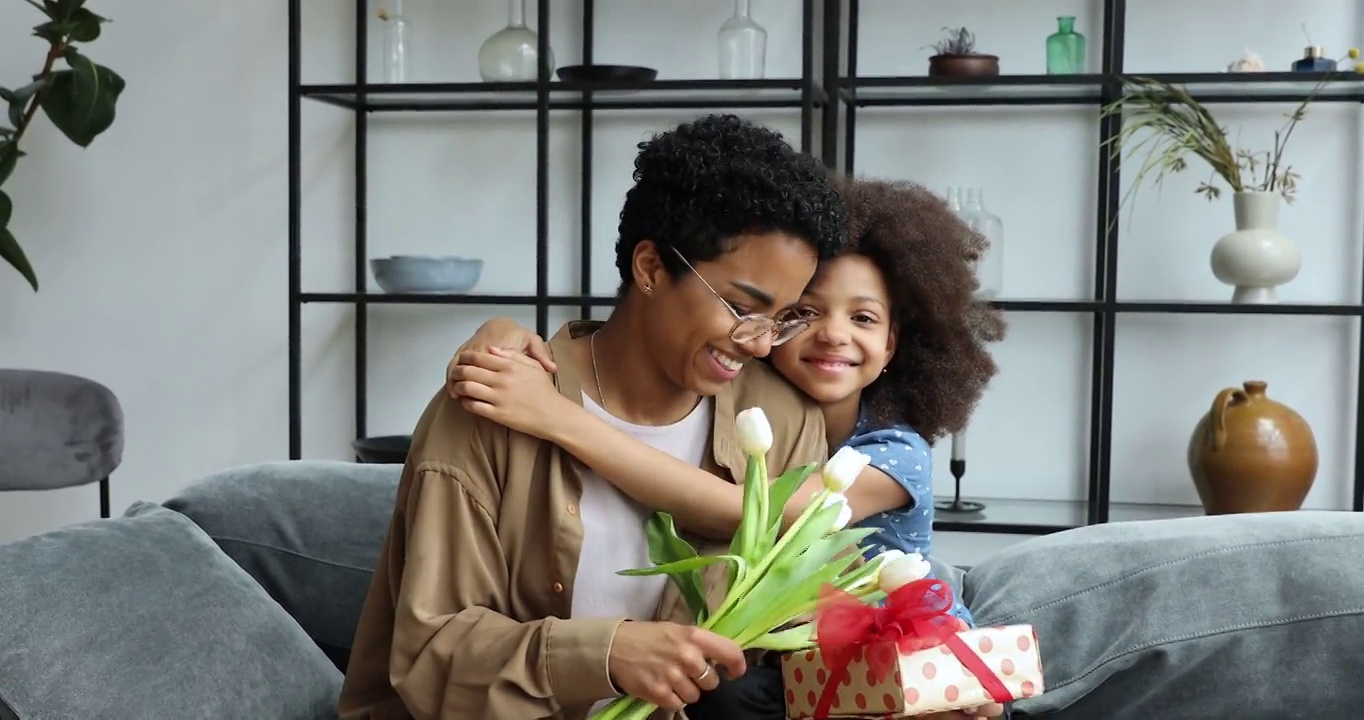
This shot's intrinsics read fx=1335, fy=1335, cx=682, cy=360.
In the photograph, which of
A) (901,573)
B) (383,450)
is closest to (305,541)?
(901,573)

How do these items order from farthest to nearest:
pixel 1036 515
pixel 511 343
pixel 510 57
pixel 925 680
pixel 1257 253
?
1. pixel 510 57
2. pixel 1036 515
3. pixel 1257 253
4. pixel 511 343
5. pixel 925 680

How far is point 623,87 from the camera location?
11.3 feet

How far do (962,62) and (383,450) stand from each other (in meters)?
1.75

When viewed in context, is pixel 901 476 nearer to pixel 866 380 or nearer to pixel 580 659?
pixel 866 380

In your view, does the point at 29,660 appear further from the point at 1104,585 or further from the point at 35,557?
the point at 1104,585

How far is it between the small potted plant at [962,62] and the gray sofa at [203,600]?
192 cm

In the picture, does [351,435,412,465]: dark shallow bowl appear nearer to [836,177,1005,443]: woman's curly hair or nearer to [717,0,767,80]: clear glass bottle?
[717,0,767,80]: clear glass bottle

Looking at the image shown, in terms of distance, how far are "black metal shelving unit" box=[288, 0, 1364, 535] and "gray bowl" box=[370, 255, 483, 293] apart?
0.04 meters

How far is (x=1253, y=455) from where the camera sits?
124 inches

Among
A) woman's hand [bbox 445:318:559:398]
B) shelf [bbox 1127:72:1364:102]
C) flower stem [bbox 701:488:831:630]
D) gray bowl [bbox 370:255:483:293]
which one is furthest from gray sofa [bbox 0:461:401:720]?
shelf [bbox 1127:72:1364:102]

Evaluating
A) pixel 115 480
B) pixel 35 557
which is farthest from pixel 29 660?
pixel 115 480

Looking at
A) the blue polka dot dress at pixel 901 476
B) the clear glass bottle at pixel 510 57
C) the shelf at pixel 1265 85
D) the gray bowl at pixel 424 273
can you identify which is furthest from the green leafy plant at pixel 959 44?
the blue polka dot dress at pixel 901 476

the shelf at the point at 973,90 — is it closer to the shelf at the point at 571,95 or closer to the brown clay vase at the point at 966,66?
the brown clay vase at the point at 966,66

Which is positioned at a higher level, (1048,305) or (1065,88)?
(1065,88)
